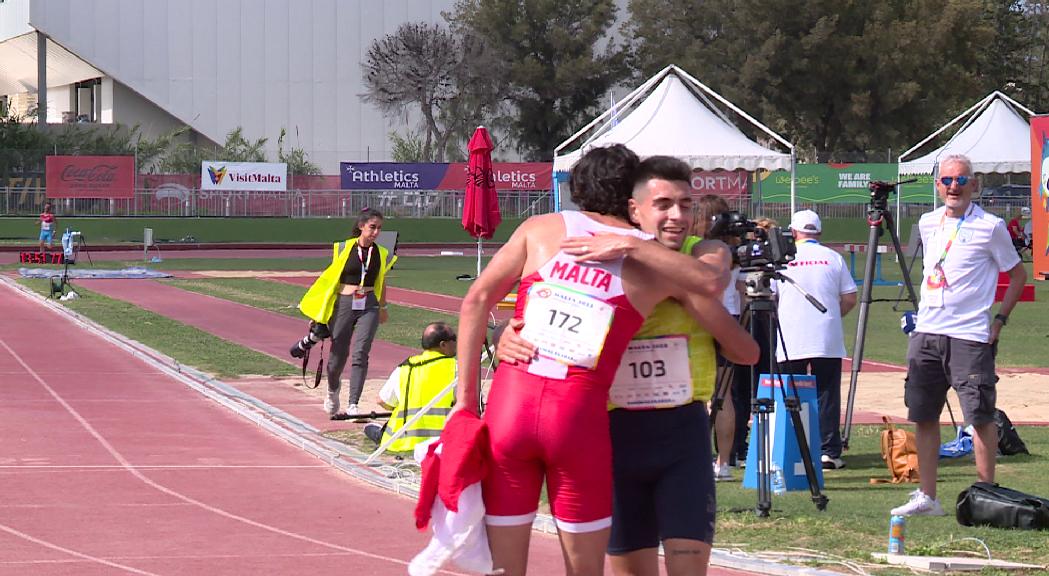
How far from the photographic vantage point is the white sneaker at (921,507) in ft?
28.3

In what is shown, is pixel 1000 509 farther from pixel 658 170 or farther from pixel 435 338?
pixel 435 338

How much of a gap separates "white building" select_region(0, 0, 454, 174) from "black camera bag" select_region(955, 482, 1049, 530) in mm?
72469

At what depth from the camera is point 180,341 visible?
2136 cm

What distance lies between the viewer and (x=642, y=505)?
518 centimetres

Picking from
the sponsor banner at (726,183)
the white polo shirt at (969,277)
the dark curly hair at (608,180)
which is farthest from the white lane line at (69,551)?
the sponsor banner at (726,183)

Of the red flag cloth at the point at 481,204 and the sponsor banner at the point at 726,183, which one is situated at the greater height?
the sponsor banner at the point at 726,183

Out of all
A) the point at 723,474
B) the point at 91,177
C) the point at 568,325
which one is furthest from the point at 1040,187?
the point at 91,177

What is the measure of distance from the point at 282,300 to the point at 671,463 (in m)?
25.5

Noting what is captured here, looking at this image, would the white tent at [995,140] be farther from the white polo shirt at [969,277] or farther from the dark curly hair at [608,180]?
the dark curly hair at [608,180]

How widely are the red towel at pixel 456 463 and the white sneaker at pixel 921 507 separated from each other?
4270mm

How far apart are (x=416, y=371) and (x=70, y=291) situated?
2081cm

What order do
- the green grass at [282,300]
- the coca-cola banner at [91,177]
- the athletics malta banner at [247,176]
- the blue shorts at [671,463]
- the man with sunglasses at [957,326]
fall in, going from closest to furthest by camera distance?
the blue shorts at [671,463] < the man with sunglasses at [957,326] < the green grass at [282,300] < the coca-cola banner at [91,177] < the athletics malta banner at [247,176]

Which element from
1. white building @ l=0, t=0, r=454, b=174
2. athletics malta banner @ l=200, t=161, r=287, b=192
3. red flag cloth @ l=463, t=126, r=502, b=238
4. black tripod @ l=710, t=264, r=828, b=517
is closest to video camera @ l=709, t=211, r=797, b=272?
black tripod @ l=710, t=264, r=828, b=517

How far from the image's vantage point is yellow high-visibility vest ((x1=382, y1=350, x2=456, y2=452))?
1097 cm
